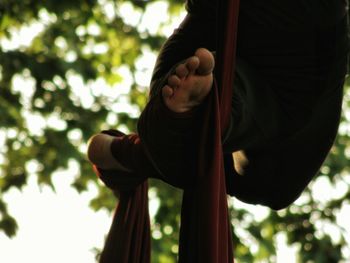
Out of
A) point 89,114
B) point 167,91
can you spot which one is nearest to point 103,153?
point 167,91

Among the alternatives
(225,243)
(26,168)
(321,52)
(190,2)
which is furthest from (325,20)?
(26,168)

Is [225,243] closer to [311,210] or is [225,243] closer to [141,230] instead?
[141,230]

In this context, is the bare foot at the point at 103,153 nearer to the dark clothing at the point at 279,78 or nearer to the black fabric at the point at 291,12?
the dark clothing at the point at 279,78

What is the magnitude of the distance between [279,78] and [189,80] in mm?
254

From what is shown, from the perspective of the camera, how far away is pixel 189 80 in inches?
41.9

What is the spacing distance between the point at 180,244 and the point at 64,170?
2727mm

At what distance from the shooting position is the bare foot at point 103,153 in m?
1.26

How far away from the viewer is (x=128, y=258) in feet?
4.10

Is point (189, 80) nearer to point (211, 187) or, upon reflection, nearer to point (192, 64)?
point (192, 64)

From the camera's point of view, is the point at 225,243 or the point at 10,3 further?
the point at 10,3

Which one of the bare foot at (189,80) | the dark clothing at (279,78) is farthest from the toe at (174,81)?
the dark clothing at (279,78)

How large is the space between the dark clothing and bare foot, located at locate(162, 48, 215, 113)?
10 centimetres

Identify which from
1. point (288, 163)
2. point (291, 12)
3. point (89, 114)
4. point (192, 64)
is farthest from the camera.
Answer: point (89, 114)

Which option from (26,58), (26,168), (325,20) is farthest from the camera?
(26,168)
